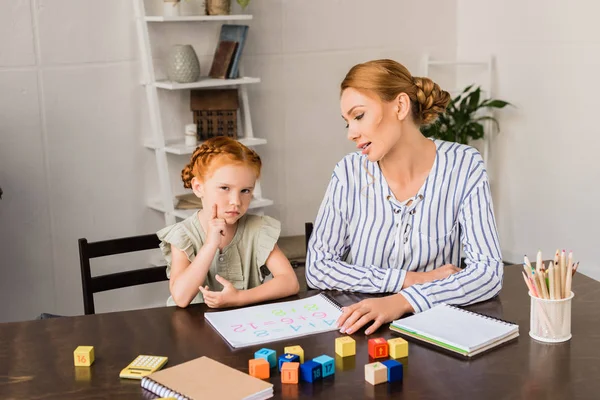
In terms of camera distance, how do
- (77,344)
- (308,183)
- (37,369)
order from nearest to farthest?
(37,369) < (77,344) < (308,183)

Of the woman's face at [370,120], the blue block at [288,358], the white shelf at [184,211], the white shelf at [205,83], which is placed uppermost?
the white shelf at [205,83]

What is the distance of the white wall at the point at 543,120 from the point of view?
161 inches

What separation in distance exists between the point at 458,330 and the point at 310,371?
402 millimetres

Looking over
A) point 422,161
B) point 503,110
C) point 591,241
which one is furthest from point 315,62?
point 422,161

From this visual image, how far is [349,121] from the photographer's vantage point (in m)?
2.16

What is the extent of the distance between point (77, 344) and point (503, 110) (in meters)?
3.35

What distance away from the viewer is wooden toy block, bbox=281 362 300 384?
1528mm


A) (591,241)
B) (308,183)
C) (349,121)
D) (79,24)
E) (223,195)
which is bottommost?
(591,241)

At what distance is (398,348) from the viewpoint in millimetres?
1640

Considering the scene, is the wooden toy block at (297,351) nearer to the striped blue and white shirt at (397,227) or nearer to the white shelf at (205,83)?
the striped blue and white shirt at (397,227)

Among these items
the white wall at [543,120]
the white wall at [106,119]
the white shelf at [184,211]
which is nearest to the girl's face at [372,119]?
the white shelf at [184,211]

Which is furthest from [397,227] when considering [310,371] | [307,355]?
[310,371]

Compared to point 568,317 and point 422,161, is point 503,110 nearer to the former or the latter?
point 422,161

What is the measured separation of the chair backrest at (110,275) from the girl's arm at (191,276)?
349 mm
